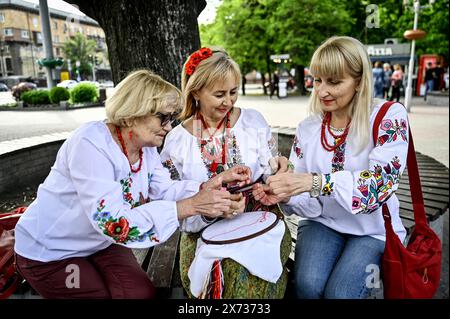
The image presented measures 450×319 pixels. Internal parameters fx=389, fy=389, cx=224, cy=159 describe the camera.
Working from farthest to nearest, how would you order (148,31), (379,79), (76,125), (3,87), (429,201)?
1. (379,79)
2. (76,125)
3. (148,31)
4. (429,201)
5. (3,87)

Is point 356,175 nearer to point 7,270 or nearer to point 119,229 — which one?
point 119,229

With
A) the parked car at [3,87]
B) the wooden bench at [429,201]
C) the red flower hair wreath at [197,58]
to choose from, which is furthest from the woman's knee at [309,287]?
the parked car at [3,87]

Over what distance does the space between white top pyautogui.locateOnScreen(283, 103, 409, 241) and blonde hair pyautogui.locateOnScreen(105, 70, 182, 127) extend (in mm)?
804

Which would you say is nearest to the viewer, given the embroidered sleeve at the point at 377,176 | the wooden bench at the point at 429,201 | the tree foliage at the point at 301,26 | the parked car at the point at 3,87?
the embroidered sleeve at the point at 377,176

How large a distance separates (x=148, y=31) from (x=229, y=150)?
1480 mm

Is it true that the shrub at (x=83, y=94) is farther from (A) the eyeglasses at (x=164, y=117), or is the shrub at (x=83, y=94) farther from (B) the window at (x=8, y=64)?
(A) the eyeglasses at (x=164, y=117)

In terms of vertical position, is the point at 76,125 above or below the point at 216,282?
above

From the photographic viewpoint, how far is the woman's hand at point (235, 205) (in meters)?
1.70

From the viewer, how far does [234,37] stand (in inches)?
909

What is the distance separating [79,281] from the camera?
5.50 ft

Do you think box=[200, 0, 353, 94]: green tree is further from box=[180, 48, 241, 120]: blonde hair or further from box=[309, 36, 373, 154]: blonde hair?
box=[309, 36, 373, 154]: blonde hair

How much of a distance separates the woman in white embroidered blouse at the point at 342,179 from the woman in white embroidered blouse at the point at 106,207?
50 cm

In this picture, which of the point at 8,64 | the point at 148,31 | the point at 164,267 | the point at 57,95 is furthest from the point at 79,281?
the point at 57,95
